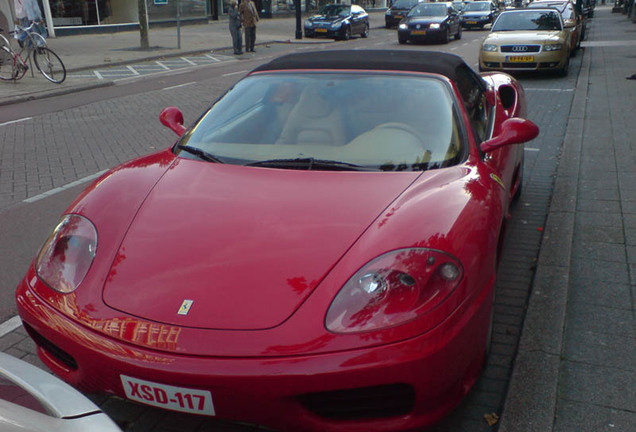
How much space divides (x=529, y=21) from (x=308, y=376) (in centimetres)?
1460

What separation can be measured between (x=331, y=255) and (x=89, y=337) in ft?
2.99

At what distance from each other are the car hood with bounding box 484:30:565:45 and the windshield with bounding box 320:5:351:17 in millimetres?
15101

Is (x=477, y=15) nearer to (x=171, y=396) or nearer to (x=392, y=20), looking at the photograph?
(x=392, y=20)

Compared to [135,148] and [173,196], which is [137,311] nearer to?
[173,196]

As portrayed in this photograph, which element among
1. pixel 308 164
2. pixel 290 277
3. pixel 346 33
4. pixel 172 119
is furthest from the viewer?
pixel 346 33

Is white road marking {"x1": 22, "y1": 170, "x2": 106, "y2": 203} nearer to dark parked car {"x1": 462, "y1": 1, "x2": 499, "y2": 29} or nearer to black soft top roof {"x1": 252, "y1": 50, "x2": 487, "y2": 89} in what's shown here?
black soft top roof {"x1": 252, "y1": 50, "x2": 487, "y2": 89}

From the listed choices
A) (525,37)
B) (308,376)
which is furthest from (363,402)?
(525,37)

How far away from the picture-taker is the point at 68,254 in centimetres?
262

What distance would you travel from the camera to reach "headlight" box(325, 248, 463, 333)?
2.19 metres

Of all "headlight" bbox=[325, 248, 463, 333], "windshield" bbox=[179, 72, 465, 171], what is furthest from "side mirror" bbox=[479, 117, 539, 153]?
"headlight" bbox=[325, 248, 463, 333]

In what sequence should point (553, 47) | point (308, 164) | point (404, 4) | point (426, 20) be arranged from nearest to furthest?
point (308, 164) → point (553, 47) → point (426, 20) → point (404, 4)

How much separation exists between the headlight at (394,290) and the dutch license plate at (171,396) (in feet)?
1.58

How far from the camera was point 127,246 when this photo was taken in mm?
2574

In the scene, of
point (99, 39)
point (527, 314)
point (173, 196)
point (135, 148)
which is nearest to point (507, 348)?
point (527, 314)
